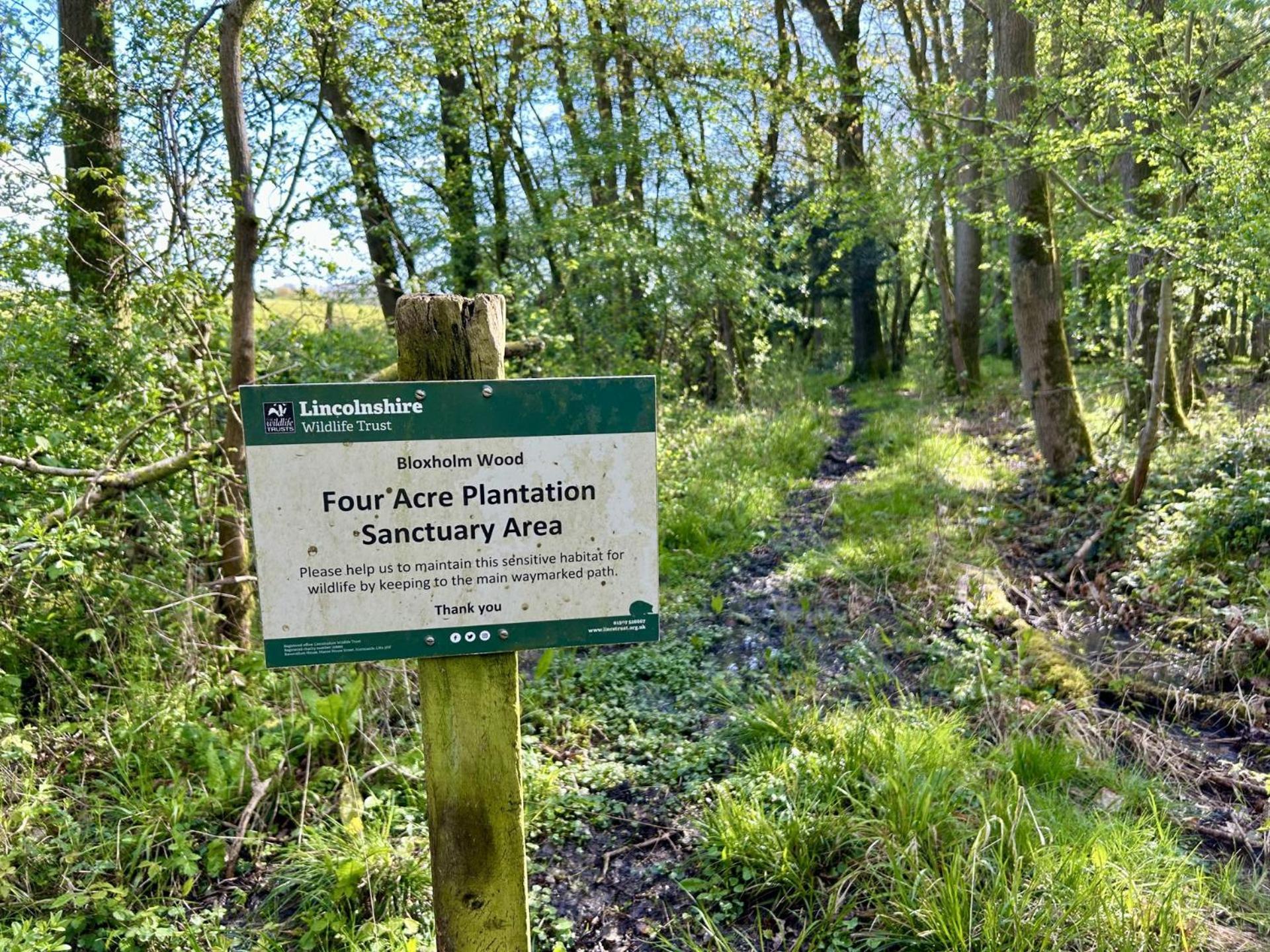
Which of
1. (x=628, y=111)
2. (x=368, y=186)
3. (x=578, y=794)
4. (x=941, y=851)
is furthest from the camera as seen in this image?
(x=628, y=111)

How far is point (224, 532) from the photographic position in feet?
13.3

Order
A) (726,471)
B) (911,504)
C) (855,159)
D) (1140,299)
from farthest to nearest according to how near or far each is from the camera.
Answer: (855,159)
(726,471)
(1140,299)
(911,504)

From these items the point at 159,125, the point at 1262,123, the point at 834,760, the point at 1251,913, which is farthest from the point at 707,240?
the point at 1251,913

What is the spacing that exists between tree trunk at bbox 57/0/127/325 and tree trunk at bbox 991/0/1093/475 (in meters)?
7.49

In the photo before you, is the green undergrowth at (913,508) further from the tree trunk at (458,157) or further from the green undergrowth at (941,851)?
the tree trunk at (458,157)

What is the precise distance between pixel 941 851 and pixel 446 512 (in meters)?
2.22

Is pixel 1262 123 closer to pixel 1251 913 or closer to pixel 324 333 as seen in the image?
pixel 1251 913

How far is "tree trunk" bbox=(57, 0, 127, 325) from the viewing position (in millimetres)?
4211

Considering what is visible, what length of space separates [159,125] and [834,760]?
459cm

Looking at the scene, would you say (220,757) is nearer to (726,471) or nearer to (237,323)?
(237,323)

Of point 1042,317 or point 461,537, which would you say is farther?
point 1042,317

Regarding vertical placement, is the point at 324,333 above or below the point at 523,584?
above

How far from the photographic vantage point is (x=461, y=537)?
1810mm

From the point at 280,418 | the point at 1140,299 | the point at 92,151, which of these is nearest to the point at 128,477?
the point at 280,418
